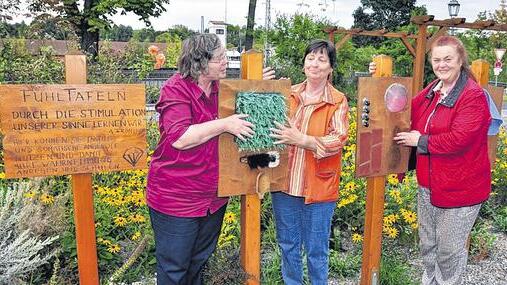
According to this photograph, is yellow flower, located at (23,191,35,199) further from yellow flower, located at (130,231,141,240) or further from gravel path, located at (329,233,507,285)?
gravel path, located at (329,233,507,285)

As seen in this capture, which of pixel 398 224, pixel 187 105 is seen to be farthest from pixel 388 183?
pixel 187 105

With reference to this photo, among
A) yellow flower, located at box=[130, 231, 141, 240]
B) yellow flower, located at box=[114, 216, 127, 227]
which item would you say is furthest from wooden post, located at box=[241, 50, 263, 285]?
yellow flower, located at box=[114, 216, 127, 227]

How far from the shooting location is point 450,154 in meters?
2.42

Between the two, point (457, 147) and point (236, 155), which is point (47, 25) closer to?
point (236, 155)

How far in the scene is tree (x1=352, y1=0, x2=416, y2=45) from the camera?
32.9 m

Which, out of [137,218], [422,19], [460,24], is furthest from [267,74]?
[460,24]

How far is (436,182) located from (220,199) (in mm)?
1134

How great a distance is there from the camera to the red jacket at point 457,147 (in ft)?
7.63

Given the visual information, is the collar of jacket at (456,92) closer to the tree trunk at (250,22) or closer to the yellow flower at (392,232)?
the yellow flower at (392,232)

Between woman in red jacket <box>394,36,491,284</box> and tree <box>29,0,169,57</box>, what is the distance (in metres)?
16.1

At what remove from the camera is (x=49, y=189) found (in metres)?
3.59

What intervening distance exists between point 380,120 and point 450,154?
0.40 meters

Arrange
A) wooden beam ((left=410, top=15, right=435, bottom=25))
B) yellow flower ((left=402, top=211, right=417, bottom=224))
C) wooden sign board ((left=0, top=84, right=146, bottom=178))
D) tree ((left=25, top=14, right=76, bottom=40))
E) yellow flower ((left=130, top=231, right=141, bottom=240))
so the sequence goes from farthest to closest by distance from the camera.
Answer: tree ((left=25, top=14, right=76, bottom=40)) < wooden beam ((left=410, top=15, right=435, bottom=25)) < yellow flower ((left=402, top=211, right=417, bottom=224)) < yellow flower ((left=130, top=231, right=141, bottom=240)) < wooden sign board ((left=0, top=84, right=146, bottom=178))

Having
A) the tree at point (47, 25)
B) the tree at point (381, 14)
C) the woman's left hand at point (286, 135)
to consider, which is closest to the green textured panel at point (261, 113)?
the woman's left hand at point (286, 135)
